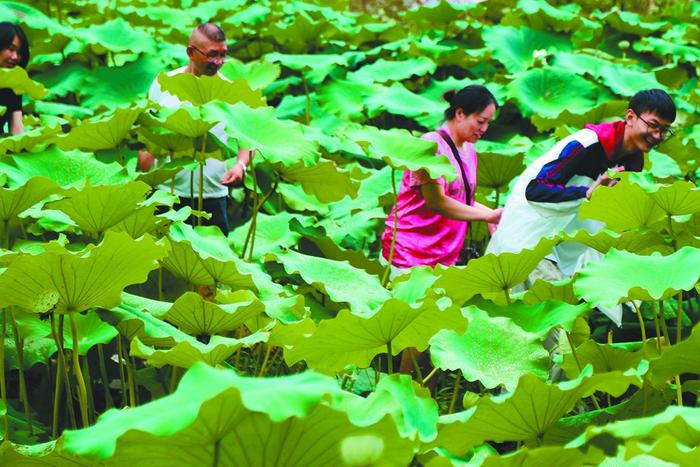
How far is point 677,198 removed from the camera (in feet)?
8.07

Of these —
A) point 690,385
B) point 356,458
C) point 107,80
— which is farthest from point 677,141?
point 356,458

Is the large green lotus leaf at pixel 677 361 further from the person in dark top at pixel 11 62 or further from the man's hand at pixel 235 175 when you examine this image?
the person in dark top at pixel 11 62

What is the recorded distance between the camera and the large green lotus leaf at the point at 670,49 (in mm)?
5348

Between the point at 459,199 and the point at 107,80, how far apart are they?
8.31 ft

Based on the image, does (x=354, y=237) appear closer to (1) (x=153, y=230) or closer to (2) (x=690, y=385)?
(1) (x=153, y=230)

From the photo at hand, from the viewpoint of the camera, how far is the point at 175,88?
3.17 metres

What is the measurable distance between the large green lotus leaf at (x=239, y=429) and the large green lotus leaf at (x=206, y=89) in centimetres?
190

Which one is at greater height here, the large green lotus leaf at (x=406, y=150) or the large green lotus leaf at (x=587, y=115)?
→ the large green lotus leaf at (x=406, y=150)

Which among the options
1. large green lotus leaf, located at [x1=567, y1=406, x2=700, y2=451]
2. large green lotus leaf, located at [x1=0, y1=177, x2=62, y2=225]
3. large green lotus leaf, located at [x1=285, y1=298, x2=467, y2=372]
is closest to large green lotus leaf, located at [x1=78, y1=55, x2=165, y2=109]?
large green lotus leaf, located at [x1=0, y1=177, x2=62, y2=225]

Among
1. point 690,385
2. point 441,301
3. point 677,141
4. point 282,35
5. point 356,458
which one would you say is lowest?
point 282,35

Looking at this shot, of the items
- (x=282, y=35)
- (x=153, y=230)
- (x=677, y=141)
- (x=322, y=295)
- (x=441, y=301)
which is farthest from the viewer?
(x=282, y=35)

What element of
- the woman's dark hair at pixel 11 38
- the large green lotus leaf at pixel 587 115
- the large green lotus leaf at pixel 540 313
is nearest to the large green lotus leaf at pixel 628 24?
the large green lotus leaf at pixel 587 115

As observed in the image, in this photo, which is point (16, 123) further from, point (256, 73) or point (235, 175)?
point (256, 73)

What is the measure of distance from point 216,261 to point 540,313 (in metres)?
0.74
